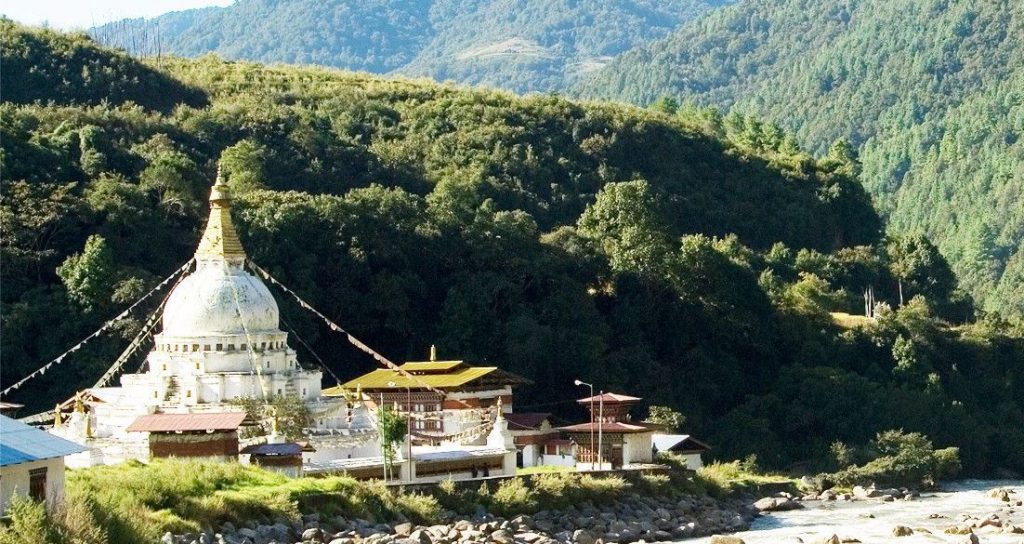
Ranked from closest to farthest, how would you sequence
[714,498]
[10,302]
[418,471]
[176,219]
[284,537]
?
[284,537] → [418,471] → [714,498] → [10,302] → [176,219]

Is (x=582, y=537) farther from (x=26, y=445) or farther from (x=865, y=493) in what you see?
(x=865, y=493)

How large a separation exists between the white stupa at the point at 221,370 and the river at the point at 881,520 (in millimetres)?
9499

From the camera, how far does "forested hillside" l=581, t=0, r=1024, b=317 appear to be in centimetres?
13075

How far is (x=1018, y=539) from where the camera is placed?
149 feet

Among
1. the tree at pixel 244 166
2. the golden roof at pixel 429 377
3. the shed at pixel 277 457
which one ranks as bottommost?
the shed at pixel 277 457

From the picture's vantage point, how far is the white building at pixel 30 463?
1342 inches

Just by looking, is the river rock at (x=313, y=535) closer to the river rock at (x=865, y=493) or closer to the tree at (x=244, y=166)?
the river rock at (x=865, y=493)

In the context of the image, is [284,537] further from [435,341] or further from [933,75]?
[933,75]

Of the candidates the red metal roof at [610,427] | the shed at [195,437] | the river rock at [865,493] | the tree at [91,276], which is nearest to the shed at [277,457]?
the shed at [195,437]

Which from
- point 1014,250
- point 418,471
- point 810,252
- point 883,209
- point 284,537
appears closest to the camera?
point 284,537

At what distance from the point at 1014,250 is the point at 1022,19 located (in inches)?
1436

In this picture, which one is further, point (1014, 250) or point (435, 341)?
point (1014, 250)

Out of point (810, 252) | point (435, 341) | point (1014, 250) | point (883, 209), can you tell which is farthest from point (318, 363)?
point (883, 209)

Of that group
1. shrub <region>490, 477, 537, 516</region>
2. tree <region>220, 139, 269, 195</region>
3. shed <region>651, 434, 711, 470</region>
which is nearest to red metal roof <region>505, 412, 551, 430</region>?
shed <region>651, 434, 711, 470</region>
